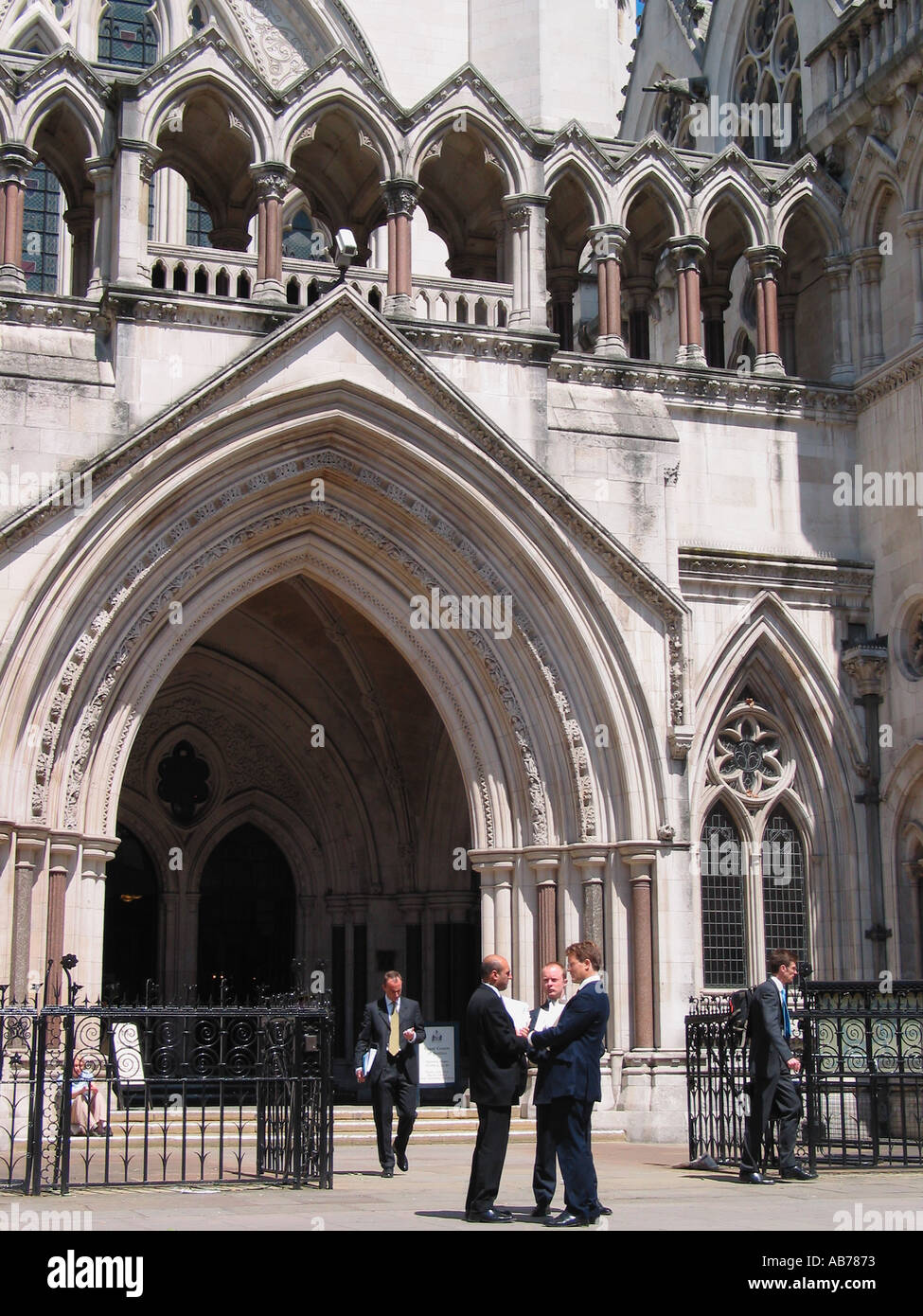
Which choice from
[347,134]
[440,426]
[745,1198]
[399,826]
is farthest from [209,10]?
[745,1198]

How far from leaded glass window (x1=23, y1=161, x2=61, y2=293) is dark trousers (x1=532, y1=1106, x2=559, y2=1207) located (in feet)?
55.1

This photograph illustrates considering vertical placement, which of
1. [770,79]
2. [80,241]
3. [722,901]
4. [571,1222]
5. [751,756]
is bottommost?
[571,1222]

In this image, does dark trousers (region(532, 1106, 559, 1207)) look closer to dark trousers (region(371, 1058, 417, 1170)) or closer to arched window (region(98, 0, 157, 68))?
dark trousers (region(371, 1058, 417, 1170))

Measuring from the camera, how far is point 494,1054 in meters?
10.4

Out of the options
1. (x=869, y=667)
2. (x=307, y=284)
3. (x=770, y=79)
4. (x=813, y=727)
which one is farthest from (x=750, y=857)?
(x=770, y=79)

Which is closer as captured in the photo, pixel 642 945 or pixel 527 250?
pixel 642 945

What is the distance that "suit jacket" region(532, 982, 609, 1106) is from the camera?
10.2 meters

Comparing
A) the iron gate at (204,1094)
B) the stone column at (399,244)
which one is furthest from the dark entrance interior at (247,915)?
the iron gate at (204,1094)

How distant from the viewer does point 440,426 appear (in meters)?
19.2

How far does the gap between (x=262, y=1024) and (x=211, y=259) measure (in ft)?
31.9

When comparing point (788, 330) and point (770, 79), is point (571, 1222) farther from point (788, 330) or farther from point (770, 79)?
point (770, 79)

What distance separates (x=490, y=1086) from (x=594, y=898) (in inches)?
348

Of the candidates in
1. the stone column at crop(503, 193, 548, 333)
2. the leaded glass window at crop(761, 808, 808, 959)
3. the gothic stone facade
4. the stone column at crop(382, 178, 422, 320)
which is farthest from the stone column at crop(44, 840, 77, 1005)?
the leaded glass window at crop(761, 808, 808, 959)
